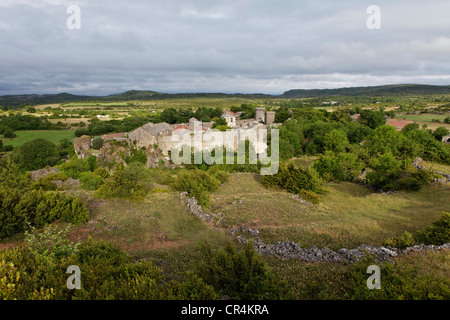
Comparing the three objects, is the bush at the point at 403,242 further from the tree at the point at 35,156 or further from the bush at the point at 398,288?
the tree at the point at 35,156

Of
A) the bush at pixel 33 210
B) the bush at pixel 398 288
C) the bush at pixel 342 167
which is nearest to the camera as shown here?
the bush at pixel 398 288

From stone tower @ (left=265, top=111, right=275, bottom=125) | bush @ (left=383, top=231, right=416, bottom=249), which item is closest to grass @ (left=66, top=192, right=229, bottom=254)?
bush @ (left=383, top=231, right=416, bottom=249)

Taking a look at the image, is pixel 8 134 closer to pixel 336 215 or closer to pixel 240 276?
pixel 336 215

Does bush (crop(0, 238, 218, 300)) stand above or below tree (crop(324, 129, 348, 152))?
below

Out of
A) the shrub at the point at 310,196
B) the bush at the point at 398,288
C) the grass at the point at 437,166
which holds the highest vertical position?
the bush at the point at 398,288

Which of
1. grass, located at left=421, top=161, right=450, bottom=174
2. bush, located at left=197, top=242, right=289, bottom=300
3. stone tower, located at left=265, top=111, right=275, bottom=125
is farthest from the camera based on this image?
stone tower, located at left=265, top=111, right=275, bottom=125

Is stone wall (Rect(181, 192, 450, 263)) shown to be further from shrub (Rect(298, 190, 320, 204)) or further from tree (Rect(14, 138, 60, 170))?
tree (Rect(14, 138, 60, 170))

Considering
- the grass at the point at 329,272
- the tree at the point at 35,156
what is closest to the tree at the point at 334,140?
the grass at the point at 329,272
